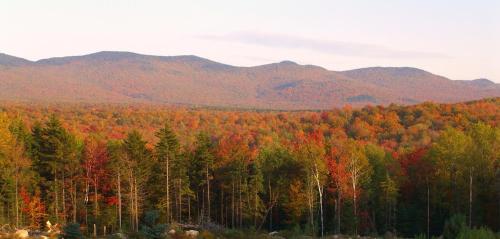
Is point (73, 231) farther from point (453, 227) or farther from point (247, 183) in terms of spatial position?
point (247, 183)

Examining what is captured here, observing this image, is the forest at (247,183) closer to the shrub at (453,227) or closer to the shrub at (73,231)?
the shrub at (453,227)

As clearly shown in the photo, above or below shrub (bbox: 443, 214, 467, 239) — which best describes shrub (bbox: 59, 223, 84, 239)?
above

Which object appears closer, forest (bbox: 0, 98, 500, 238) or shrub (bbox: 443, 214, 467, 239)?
shrub (bbox: 443, 214, 467, 239)

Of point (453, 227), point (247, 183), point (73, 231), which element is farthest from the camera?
point (247, 183)

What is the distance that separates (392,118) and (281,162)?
52.2 m

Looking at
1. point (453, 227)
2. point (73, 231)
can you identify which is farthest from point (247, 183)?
point (73, 231)

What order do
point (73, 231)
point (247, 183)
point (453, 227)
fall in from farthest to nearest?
point (247, 183) → point (453, 227) → point (73, 231)

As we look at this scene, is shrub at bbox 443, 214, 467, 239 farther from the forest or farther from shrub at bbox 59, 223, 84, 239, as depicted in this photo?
shrub at bbox 59, 223, 84, 239

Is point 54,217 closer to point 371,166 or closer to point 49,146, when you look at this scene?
point 49,146

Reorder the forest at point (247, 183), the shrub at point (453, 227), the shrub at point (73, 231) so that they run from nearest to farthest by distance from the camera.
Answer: the shrub at point (73, 231) < the shrub at point (453, 227) < the forest at point (247, 183)

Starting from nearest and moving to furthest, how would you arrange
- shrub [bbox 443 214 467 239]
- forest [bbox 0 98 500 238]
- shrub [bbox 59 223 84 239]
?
shrub [bbox 59 223 84 239], shrub [bbox 443 214 467 239], forest [bbox 0 98 500 238]

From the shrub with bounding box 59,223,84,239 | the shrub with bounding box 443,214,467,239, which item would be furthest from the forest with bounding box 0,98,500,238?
the shrub with bounding box 59,223,84,239

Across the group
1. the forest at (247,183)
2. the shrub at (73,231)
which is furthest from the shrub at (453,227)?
the shrub at (73,231)

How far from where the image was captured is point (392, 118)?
98875mm
